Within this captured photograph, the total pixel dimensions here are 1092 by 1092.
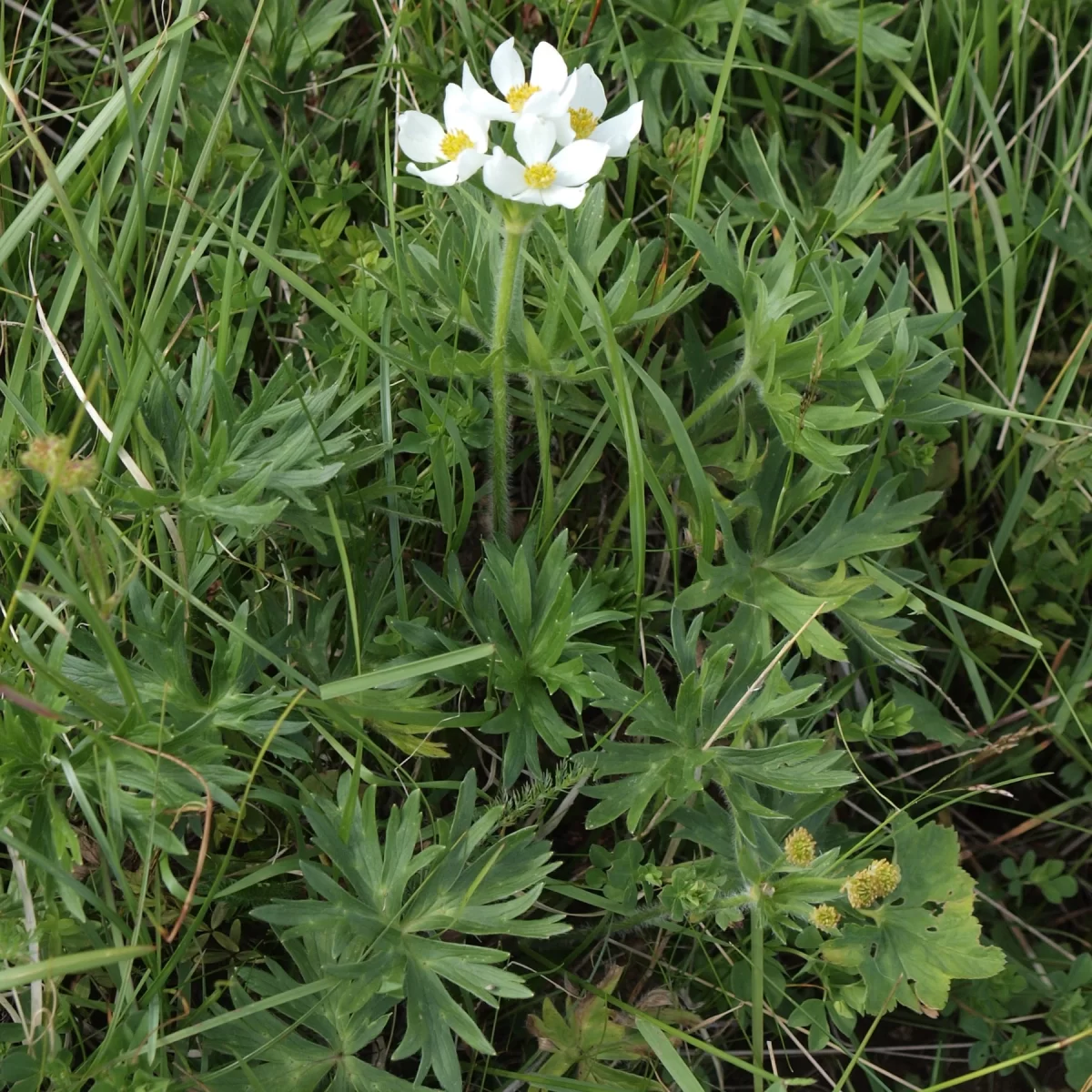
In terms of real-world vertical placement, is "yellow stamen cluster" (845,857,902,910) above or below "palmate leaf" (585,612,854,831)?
below

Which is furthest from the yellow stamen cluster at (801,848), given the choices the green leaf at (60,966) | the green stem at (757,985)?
the green leaf at (60,966)

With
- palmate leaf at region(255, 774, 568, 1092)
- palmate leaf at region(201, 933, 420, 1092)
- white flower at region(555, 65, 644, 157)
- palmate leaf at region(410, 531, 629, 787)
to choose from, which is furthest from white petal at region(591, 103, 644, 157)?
palmate leaf at region(201, 933, 420, 1092)

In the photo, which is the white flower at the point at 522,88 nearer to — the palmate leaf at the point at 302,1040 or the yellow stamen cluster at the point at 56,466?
the yellow stamen cluster at the point at 56,466

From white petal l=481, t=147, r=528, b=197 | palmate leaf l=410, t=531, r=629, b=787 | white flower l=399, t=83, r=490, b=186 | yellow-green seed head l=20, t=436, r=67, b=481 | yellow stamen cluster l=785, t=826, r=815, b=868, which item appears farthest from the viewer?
palmate leaf l=410, t=531, r=629, b=787

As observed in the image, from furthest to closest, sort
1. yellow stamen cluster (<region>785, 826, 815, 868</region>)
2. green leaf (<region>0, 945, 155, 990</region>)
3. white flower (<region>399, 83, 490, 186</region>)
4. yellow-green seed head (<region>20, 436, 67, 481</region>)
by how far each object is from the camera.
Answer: yellow stamen cluster (<region>785, 826, 815, 868</region>) → white flower (<region>399, 83, 490, 186</region>) → green leaf (<region>0, 945, 155, 990</region>) → yellow-green seed head (<region>20, 436, 67, 481</region>)

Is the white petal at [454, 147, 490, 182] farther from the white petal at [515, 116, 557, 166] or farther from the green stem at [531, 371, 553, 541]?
the green stem at [531, 371, 553, 541]

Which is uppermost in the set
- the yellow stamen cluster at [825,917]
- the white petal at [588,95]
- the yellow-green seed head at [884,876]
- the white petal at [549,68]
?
the white petal at [549,68]
